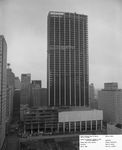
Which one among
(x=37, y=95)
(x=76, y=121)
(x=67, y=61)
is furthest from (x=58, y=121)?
(x=37, y=95)

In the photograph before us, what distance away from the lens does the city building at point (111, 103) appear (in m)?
8.33

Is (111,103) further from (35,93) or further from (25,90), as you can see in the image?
(25,90)

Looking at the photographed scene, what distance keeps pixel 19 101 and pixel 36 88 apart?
7.43 ft

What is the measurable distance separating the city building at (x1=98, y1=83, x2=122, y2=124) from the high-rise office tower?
39.9 inches

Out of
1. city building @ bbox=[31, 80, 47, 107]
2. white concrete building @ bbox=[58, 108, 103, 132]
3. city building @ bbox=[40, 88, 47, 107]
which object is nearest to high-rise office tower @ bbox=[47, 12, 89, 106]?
white concrete building @ bbox=[58, 108, 103, 132]

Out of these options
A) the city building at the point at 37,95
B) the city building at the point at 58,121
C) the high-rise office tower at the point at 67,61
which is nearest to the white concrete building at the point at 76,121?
the city building at the point at 58,121

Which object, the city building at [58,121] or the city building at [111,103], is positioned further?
the city building at [111,103]

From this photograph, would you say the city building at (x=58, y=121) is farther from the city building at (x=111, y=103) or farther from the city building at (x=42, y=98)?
the city building at (x=42, y=98)

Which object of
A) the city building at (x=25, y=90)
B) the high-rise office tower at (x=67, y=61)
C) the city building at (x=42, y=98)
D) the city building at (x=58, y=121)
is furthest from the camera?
the city building at (x=25, y=90)

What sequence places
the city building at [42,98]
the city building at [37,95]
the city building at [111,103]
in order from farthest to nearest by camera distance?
the city building at [37,95] < the city building at [42,98] < the city building at [111,103]

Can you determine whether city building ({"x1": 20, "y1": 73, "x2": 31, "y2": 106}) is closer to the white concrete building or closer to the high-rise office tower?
the high-rise office tower

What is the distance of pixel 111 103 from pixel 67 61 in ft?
11.7

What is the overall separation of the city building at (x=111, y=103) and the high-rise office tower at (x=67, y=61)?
1.01 m

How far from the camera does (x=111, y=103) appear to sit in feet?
29.1
